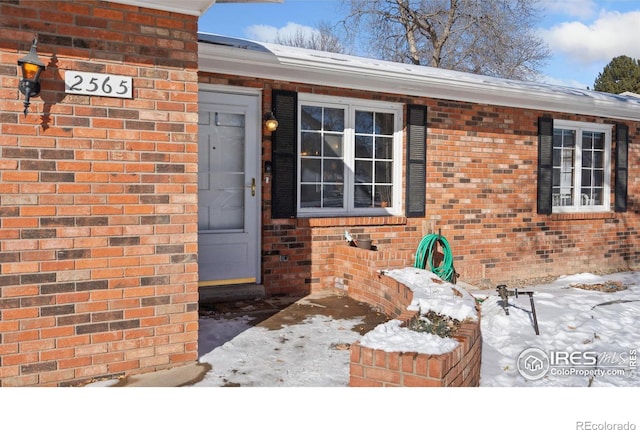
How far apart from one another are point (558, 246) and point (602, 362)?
179 inches

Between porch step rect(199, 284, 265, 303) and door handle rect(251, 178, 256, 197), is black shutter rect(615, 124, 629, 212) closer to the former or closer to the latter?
door handle rect(251, 178, 256, 197)

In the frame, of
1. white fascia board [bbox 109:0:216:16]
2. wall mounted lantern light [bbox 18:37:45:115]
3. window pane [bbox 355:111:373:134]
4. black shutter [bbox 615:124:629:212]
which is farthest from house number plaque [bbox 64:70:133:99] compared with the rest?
black shutter [bbox 615:124:629:212]

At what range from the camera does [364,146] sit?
6715 millimetres

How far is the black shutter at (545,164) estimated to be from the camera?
8.03m

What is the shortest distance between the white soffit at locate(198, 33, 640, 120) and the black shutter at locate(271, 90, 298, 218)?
29 cm

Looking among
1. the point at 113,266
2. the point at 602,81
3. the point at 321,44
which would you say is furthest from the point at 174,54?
the point at 602,81

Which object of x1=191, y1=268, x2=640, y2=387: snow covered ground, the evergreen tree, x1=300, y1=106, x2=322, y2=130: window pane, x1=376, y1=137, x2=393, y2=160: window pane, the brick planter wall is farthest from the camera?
the evergreen tree

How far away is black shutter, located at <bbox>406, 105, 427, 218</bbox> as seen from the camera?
6828mm

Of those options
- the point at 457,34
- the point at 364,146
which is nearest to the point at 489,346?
the point at 364,146

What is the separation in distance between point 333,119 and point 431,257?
228cm

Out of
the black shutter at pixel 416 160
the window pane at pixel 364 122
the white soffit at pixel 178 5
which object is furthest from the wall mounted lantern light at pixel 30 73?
the black shutter at pixel 416 160

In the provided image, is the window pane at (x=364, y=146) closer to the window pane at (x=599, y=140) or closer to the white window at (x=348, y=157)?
the white window at (x=348, y=157)

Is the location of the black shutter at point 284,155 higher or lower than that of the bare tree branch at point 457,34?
lower

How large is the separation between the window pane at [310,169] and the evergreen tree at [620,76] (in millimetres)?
27328
